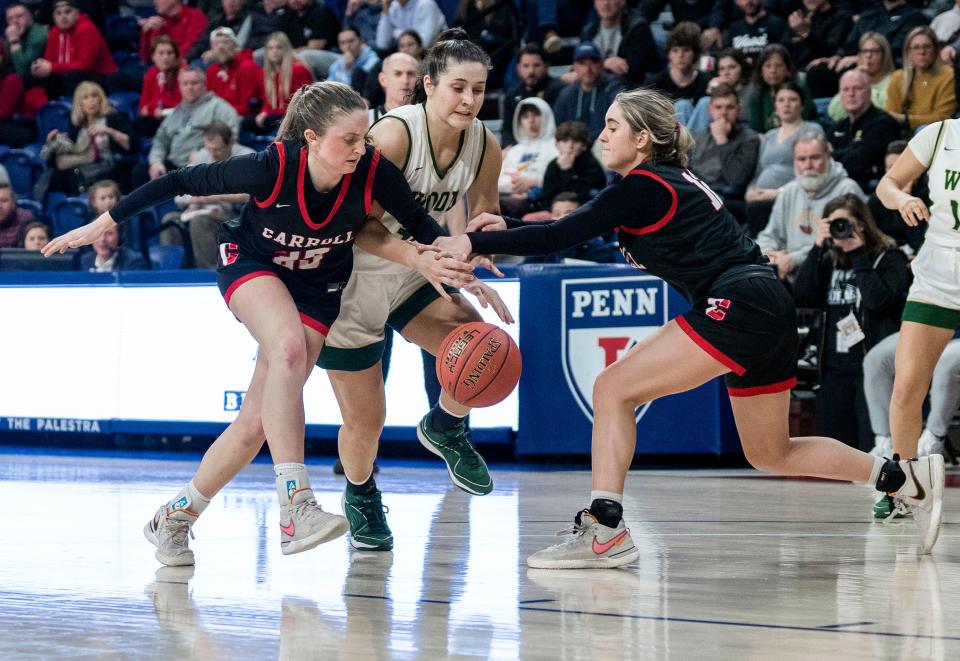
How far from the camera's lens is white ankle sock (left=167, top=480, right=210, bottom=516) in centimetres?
464

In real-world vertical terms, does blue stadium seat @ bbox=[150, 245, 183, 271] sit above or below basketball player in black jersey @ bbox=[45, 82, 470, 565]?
below

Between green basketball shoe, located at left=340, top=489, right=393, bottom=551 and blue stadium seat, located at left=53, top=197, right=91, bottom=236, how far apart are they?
8704 mm

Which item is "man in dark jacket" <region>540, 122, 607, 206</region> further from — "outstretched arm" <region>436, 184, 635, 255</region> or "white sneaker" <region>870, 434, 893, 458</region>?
"outstretched arm" <region>436, 184, 635, 255</region>

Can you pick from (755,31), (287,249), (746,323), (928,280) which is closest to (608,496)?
(746,323)

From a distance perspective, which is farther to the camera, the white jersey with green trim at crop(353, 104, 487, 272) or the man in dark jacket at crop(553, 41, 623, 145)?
the man in dark jacket at crop(553, 41, 623, 145)

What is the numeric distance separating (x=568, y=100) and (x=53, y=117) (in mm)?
6245

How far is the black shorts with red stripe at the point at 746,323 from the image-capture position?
15.1 ft

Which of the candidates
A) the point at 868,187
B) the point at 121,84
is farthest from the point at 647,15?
the point at 121,84

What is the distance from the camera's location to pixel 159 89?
14773 mm

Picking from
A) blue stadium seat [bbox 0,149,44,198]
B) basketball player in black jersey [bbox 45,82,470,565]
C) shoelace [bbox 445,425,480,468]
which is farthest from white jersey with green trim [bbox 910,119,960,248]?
blue stadium seat [bbox 0,149,44,198]

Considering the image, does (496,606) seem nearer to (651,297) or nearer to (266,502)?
(266,502)

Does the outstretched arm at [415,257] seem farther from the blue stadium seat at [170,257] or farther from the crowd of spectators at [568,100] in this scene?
the blue stadium seat at [170,257]

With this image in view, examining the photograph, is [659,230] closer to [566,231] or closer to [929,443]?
[566,231]

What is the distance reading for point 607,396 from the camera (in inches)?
184
